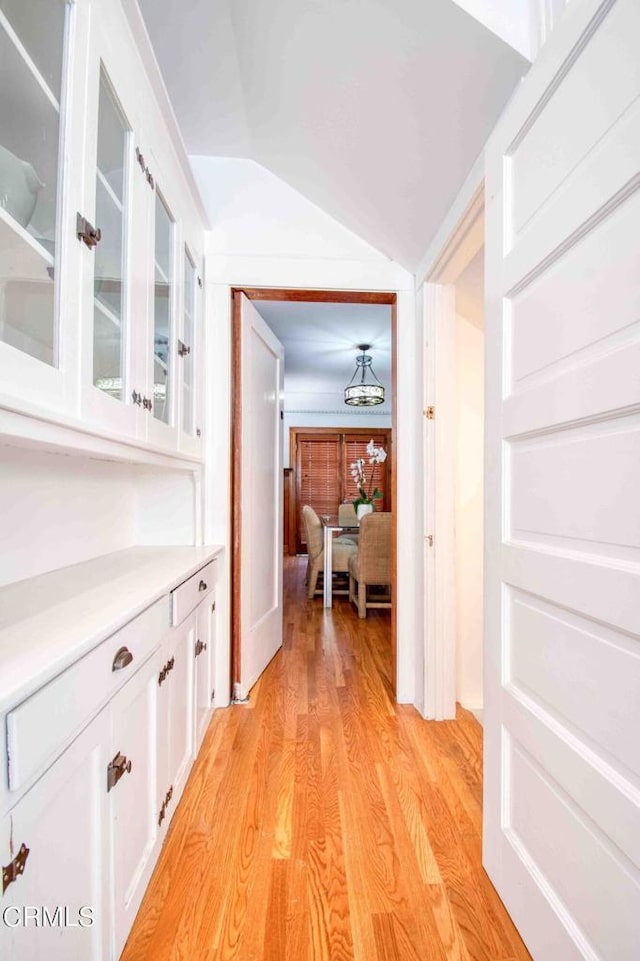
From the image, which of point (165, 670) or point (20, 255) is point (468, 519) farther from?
point (20, 255)

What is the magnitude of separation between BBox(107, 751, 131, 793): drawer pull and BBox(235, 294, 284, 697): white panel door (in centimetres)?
126

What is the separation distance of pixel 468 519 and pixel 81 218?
6.50ft

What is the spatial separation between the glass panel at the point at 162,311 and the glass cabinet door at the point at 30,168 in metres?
0.62

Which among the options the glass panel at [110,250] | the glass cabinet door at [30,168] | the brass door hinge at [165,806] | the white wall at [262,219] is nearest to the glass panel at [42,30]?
the glass cabinet door at [30,168]

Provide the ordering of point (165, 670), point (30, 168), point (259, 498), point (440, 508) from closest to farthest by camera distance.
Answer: point (30, 168), point (165, 670), point (440, 508), point (259, 498)

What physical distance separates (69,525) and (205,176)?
1879 millimetres

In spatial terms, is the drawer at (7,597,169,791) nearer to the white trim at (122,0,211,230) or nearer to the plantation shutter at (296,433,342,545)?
the white trim at (122,0,211,230)

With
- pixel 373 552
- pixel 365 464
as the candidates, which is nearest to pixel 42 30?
pixel 373 552

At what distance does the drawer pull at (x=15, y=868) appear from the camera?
0.59m

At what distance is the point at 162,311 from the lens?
161 centimetres

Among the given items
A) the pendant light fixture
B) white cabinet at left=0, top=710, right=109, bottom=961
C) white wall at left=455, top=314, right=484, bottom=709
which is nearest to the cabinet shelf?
white cabinet at left=0, top=710, right=109, bottom=961

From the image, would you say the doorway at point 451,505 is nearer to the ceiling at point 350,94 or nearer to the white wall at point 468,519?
the white wall at point 468,519

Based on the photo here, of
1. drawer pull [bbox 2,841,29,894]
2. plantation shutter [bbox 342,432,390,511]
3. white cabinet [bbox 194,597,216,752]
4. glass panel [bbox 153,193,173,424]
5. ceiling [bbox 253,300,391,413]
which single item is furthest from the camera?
plantation shutter [bbox 342,432,390,511]

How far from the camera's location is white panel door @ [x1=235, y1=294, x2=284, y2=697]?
230 cm
